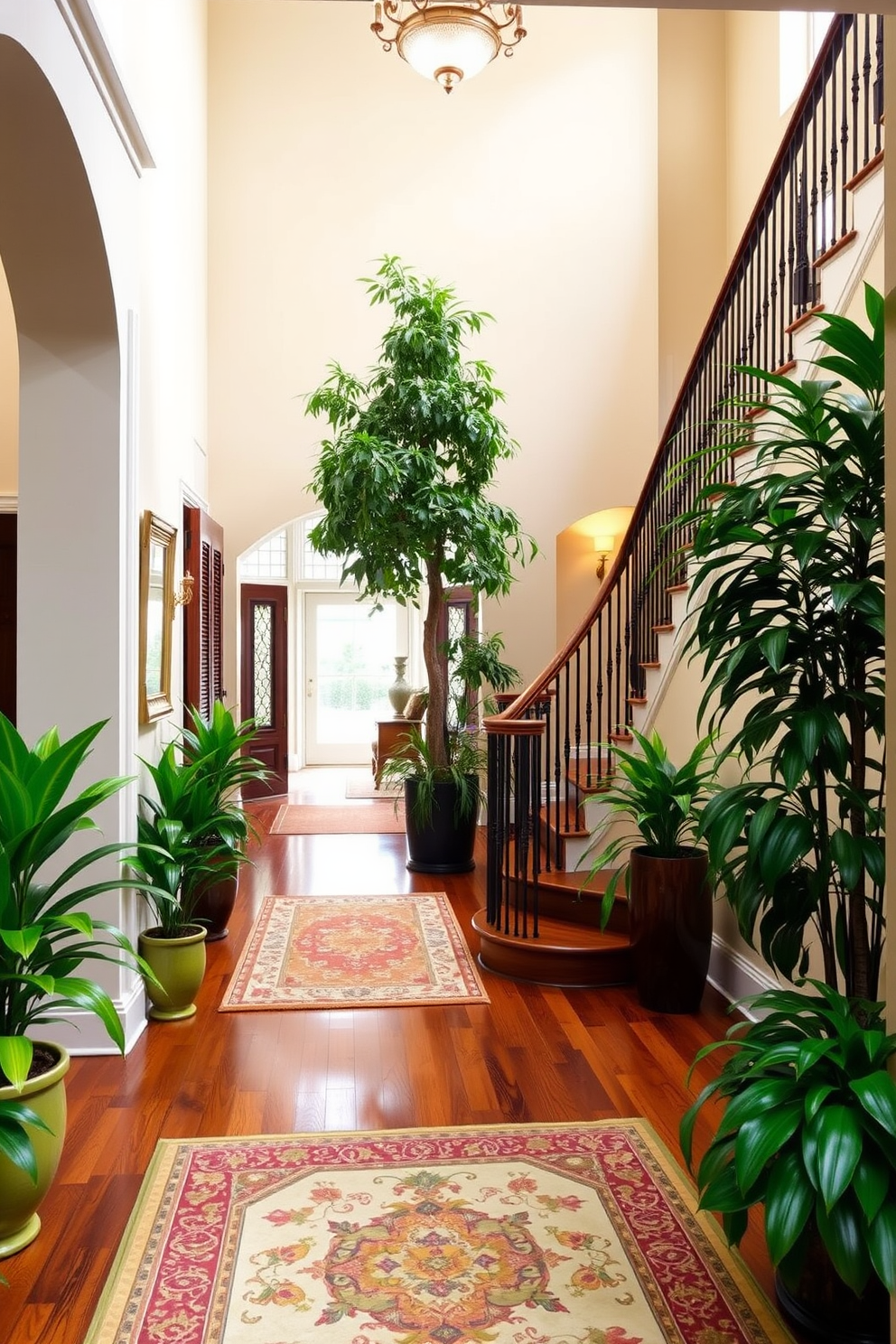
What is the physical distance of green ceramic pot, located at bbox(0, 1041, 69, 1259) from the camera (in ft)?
7.27

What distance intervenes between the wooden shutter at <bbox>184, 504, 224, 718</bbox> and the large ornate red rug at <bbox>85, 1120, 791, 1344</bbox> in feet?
11.1

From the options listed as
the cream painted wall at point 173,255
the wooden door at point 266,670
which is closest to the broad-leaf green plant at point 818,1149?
the cream painted wall at point 173,255

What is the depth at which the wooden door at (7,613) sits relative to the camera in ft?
17.8

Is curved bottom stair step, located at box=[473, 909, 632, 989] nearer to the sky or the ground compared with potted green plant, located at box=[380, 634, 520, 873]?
nearer to the ground

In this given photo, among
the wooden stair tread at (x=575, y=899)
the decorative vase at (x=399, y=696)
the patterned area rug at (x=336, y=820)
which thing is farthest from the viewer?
the decorative vase at (x=399, y=696)

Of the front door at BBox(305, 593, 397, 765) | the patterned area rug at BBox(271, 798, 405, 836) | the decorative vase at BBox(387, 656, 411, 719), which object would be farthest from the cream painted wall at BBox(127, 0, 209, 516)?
the front door at BBox(305, 593, 397, 765)

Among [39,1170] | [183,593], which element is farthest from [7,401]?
[39,1170]

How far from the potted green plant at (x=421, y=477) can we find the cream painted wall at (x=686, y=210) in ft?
7.94

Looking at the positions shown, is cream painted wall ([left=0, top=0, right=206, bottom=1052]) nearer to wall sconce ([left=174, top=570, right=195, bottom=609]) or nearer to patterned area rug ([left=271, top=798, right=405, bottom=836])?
wall sconce ([left=174, top=570, right=195, bottom=609])

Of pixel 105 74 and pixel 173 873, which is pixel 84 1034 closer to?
pixel 173 873

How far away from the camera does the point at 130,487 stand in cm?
372

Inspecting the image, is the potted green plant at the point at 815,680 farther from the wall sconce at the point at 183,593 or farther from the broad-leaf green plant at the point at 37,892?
the wall sconce at the point at 183,593

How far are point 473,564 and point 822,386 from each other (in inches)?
155

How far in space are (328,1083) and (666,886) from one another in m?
1.32
